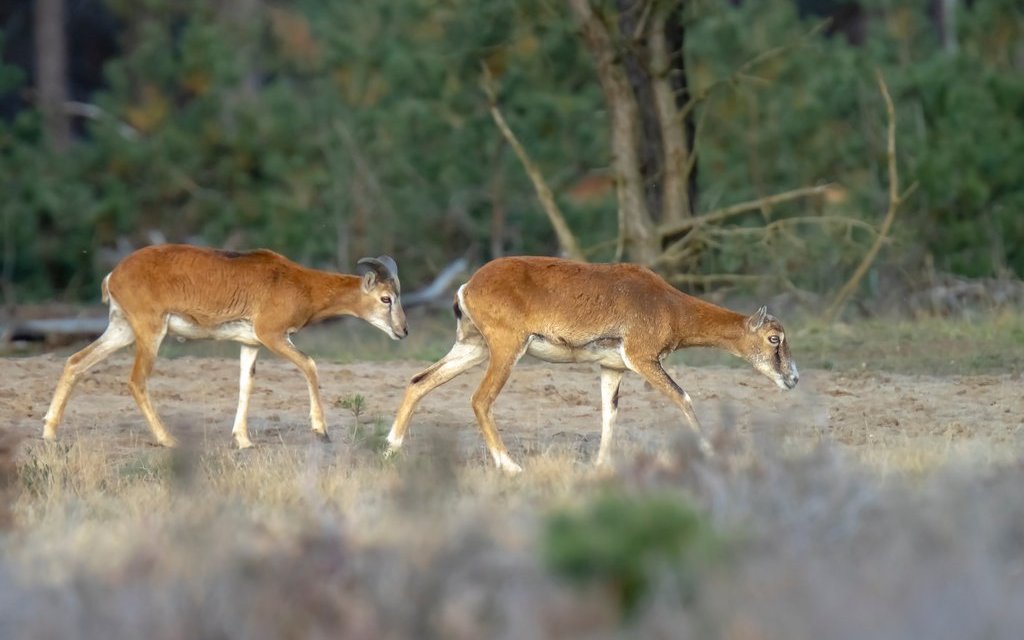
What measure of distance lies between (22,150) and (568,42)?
30.9ft

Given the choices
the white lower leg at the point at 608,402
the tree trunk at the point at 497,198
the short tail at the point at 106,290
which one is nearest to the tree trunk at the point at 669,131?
the tree trunk at the point at 497,198

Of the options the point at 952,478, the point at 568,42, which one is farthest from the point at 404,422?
the point at 568,42

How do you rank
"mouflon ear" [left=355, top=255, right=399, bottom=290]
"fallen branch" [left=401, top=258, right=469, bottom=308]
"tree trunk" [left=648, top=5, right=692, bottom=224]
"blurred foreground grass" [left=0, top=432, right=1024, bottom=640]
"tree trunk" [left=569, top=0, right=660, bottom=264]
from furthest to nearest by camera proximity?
"fallen branch" [left=401, top=258, right=469, bottom=308] < "tree trunk" [left=648, top=5, right=692, bottom=224] < "tree trunk" [left=569, top=0, right=660, bottom=264] < "mouflon ear" [left=355, top=255, right=399, bottom=290] < "blurred foreground grass" [left=0, top=432, right=1024, bottom=640]

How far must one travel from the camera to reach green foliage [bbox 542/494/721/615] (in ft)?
21.2

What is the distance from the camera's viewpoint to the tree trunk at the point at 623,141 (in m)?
22.5

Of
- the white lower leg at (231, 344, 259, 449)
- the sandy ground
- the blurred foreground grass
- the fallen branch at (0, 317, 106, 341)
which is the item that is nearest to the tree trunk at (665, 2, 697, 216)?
the sandy ground

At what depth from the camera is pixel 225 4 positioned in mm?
38938

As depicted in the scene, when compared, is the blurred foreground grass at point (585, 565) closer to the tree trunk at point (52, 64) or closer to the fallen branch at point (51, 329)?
the fallen branch at point (51, 329)

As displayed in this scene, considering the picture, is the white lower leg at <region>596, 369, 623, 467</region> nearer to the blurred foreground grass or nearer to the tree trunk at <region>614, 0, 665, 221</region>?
the blurred foreground grass

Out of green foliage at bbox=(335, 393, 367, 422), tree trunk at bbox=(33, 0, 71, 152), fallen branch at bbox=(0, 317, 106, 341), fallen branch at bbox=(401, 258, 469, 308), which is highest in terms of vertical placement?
tree trunk at bbox=(33, 0, 71, 152)

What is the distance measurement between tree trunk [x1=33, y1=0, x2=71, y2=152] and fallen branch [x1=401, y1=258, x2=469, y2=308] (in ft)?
40.0

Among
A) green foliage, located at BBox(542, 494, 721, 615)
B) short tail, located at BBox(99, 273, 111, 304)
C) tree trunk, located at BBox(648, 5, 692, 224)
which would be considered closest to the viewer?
green foliage, located at BBox(542, 494, 721, 615)

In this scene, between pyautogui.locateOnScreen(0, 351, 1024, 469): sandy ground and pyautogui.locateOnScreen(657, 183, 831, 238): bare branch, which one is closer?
pyautogui.locateOnScreen(0, 351, 1024, 469): sandy ground

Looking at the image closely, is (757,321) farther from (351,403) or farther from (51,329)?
(51,329)
